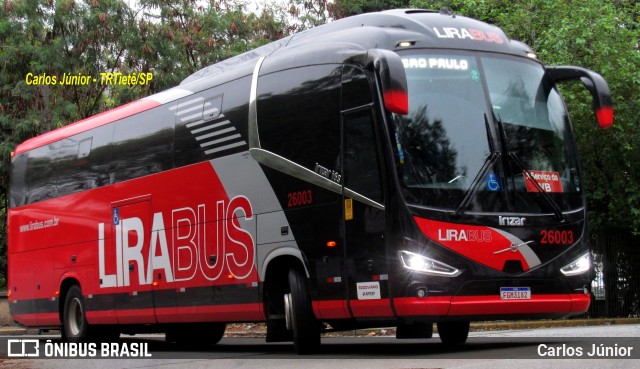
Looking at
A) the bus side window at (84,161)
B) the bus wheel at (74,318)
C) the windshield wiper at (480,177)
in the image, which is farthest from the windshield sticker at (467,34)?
the bus wheel at (74,318)

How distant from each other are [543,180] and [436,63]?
1.91 m

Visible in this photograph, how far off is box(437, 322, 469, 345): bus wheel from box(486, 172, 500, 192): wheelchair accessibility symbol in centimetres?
278

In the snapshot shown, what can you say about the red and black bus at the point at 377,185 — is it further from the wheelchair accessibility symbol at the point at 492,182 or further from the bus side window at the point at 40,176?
the bus side window at the point at 40,176

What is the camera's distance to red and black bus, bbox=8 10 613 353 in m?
11.8

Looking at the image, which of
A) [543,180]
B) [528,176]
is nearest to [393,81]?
[528,176]

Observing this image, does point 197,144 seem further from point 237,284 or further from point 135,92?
point 135,92

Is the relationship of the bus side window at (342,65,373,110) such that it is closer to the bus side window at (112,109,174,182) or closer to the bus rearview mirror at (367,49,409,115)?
the bus rearview mirror at (367,49,409,115)

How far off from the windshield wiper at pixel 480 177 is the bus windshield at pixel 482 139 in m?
0.01

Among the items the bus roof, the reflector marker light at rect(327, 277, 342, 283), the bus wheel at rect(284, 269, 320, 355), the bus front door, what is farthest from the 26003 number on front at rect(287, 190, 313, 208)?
the bus roof

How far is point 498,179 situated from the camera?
12172 mm

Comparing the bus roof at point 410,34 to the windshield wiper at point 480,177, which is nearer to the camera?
the windshield wiper at point 480,177

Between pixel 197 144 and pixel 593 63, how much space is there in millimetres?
12433

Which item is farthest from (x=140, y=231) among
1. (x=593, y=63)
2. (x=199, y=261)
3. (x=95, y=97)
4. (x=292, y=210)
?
(x=95, y=97)

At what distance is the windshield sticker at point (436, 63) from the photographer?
1224 centimetres
